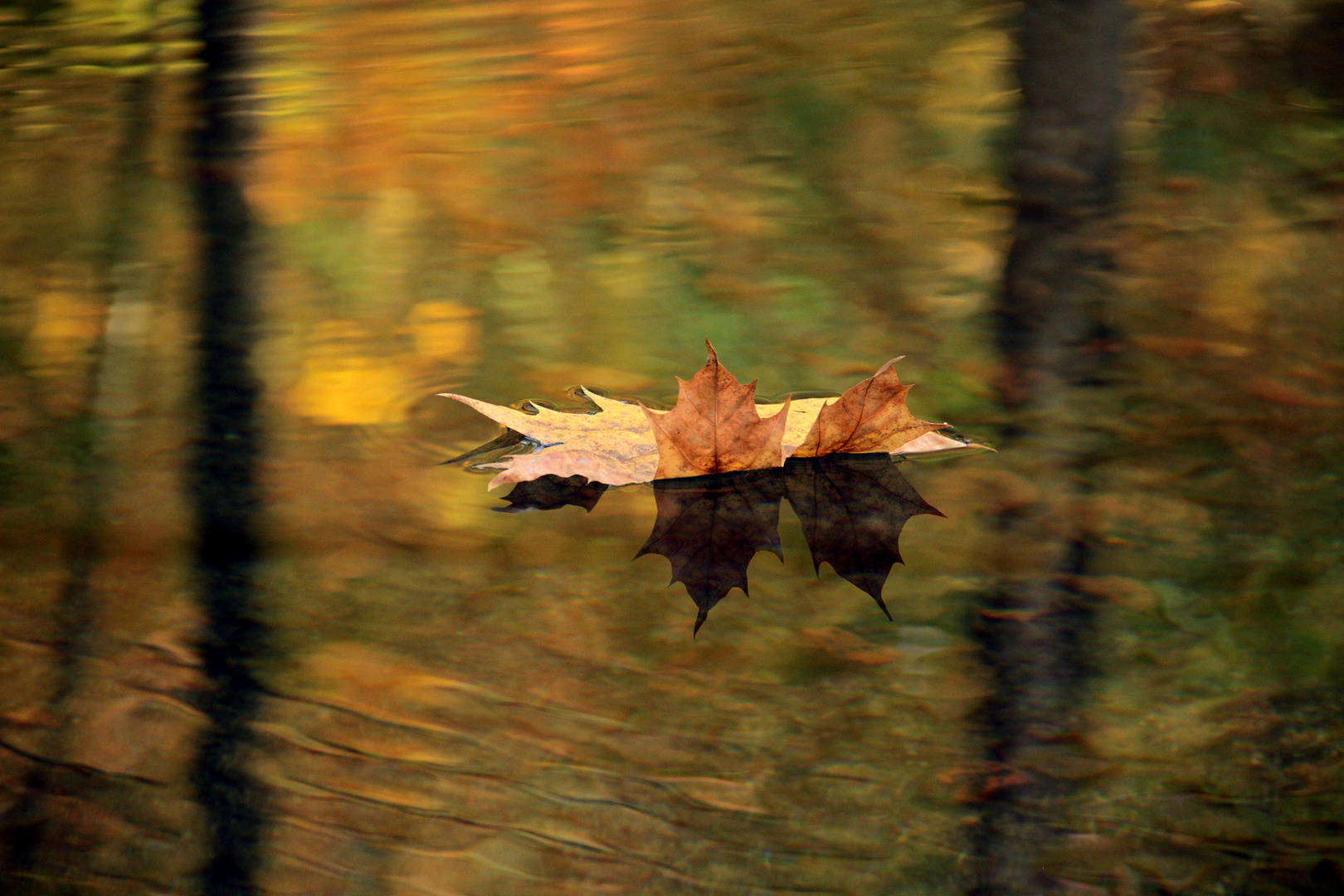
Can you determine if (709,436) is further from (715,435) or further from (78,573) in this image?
(78,573)

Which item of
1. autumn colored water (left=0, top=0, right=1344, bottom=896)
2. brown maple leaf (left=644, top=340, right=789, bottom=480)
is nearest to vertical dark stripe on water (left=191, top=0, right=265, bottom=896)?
autumn colored water (left=0, top=0, right=1344, bottom=896)

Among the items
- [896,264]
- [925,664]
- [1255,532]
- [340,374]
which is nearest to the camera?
[925,664]

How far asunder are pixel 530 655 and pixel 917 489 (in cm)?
Result: 41

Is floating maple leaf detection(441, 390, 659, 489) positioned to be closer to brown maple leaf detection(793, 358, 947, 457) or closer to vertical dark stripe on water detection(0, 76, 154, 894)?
brown maple leaf detection(793, 358, 947, 457)

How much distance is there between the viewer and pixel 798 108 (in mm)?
1988

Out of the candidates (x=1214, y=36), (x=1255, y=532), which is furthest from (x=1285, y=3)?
(x=1255, y=532)

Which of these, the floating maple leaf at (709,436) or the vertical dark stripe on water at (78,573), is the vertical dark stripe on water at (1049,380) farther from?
the vertical dark stripe on water at (78,573)

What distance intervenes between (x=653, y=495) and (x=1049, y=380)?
0.50 m

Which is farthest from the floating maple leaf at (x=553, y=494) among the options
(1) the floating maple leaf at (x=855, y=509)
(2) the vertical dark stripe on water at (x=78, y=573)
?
(2) the vertical dark stripe on water at (x=78, y=573)

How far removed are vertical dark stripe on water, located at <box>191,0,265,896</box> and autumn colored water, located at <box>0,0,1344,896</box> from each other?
1 cm

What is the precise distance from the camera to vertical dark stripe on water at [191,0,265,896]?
546mm

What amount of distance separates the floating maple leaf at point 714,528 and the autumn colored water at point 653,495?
20 millimetres

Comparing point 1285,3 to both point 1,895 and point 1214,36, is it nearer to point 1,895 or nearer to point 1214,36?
point 1214,36

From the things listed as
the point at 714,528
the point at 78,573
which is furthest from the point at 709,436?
the point at 78,573
